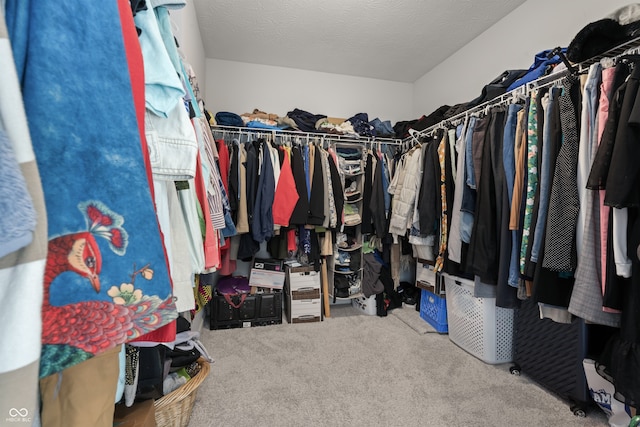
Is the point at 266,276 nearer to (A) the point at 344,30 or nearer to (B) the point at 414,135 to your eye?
(B) the point at 414,135

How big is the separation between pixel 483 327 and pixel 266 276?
5.56ft

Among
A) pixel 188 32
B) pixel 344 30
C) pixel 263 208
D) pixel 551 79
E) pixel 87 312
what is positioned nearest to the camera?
pixel 87 312

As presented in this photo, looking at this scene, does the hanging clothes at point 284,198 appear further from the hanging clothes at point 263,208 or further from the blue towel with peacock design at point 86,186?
the blue towel with peacock design at point 86,186

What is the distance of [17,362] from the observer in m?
0.27

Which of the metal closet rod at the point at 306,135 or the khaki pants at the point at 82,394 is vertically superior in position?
the metal closet rod at the point at 306,135

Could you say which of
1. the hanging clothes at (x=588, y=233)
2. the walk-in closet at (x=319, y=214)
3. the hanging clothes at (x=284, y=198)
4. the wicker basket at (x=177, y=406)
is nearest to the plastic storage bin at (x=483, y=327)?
the walk-in closet at (x=319, y=214)

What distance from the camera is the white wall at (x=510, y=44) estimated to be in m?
1.82

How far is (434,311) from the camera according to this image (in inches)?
93.1

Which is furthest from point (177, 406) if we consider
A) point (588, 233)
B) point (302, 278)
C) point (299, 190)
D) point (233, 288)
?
point (588, 233)

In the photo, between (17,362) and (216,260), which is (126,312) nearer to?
(17,362)

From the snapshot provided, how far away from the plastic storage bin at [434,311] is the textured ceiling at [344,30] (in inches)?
89.5

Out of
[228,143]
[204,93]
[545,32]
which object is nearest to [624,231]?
[545,32]

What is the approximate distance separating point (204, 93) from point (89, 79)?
114 inches

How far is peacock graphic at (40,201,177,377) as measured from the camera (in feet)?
1.05
